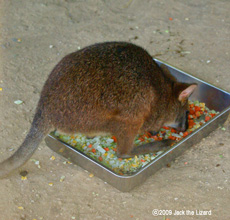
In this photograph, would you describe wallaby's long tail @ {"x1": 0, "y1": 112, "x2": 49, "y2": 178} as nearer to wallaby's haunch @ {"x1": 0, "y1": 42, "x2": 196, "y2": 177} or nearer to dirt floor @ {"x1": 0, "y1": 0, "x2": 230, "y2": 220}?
wallaby's haunch @ {"x1": 0, "y1": 42, "x2": 196, "y2": 177}

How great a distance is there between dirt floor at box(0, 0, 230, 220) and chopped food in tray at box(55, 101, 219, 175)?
0.16 meters

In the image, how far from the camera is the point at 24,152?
3033mm

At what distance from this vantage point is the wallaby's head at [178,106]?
339 cm

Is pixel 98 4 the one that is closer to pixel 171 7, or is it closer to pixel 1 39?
pixel 171 7

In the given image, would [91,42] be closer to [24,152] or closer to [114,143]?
[114,143]

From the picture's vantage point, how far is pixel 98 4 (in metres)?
5.56

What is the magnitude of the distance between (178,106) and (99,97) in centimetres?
86

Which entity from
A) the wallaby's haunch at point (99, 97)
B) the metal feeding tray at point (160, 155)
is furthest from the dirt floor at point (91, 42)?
the wallaby's haunch at point (99, 97)

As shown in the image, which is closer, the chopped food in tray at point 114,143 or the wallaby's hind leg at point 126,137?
the wallaby's hind leg at point 126,137

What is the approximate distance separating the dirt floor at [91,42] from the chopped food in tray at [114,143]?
16 centimetres

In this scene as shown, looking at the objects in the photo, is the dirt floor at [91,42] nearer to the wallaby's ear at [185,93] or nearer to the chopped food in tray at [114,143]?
the chopped food in tray at [114,143]

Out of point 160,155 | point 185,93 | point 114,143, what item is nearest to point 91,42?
point 114,143

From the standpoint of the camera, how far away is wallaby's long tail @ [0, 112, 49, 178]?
3027 mm

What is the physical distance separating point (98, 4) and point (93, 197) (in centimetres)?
325
